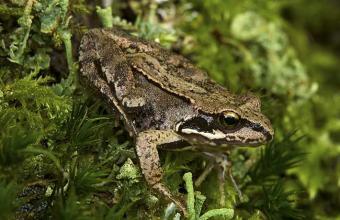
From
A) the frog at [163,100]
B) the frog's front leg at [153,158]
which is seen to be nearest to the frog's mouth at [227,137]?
the frog at [163,100]

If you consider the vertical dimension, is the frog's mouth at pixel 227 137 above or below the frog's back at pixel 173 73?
below

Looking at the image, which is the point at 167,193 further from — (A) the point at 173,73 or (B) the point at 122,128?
(A) the point at 173,73

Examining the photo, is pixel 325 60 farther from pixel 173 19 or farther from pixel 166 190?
pixel 166 190

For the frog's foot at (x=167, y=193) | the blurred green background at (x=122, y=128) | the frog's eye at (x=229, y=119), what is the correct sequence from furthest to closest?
the frog's eye at (x=229, y=119) < the frog's foot at (x=167, y=193) < the blurred green background at (x=122, y=128)

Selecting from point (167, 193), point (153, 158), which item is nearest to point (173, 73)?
point (153, 158)

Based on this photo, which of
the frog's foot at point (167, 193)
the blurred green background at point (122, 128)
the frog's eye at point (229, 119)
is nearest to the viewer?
the blurred green background at point (122, 128)

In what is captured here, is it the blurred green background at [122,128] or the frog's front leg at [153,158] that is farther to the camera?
the frog's front leg at [153,158]

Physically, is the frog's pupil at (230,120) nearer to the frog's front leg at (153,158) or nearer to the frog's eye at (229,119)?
the frog's eye at (229,119)
